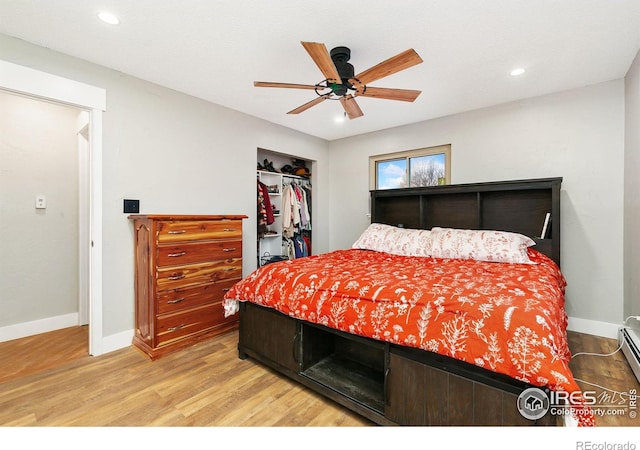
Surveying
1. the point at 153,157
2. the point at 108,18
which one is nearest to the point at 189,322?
the point at 153,157

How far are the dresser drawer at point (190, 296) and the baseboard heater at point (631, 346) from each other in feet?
10.4

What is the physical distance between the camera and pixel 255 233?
3.70 meters

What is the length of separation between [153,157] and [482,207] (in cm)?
344

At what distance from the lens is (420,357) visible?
145 cm

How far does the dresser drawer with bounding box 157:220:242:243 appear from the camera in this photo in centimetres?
241

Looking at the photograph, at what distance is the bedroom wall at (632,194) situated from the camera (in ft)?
7.45

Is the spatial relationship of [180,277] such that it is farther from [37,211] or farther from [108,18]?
[108,18]

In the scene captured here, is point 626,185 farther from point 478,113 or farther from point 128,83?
point 128,83

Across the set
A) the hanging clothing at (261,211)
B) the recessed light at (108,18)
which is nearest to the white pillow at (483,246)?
the hanging clothing at (261,211)

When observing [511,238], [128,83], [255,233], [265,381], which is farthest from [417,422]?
[128,83]

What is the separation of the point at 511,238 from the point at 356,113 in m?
1.79

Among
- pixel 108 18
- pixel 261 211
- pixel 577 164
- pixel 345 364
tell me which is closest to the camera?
pixel 108 18

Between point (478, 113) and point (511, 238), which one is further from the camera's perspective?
point (478, 113)
